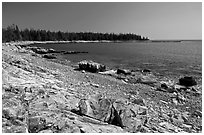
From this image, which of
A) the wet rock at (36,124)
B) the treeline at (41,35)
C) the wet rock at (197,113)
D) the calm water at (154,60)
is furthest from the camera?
the treeline at (41,35)

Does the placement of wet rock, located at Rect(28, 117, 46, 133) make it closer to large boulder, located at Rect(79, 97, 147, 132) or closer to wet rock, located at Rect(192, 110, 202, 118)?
large boulder, located at Rect(79, 97, 147, 132)

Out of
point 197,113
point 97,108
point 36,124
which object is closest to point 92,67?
point 197,113

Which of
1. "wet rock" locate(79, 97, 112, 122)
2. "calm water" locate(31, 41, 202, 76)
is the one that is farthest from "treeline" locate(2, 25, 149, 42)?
"wet rock" locate(79, 97, 112, 122)

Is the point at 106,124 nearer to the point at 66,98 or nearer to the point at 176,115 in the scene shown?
the point at 66,98

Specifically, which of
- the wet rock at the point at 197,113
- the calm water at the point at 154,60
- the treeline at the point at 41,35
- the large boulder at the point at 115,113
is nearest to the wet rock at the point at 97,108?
the large boulder at the point at 115,113

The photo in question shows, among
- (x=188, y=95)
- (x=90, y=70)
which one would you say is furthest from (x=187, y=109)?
(x=90, y=70)

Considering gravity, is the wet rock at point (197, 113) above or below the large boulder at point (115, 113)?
below

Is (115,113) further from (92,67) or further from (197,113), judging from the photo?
(92,67)

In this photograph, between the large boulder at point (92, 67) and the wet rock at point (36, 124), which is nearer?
the wet rock at point (36, 124)

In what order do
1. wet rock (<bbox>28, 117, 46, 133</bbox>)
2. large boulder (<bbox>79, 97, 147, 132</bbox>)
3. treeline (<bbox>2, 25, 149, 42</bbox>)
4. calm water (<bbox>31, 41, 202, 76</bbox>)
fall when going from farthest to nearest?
treeline (<bbox>2, 25, 149, 42</bbox>), calm water (<bbox>31, 41, 202, 76</bbox>), large boulder (<bbox>79, 97, 147, 132</bbox>), wet rock (<bbox>28, 117, 46, 133</bbox>)

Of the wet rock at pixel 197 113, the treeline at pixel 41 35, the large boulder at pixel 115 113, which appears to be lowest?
the wet rock at pixel 197 113

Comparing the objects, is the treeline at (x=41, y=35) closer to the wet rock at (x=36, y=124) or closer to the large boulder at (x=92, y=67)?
the large boulder at (x=92, y=67)

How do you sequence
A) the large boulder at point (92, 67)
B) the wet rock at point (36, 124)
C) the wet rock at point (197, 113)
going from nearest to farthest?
1. the wet rock at point (36, 124)
2. the wet rock at point (197, 113)
3. the large boulder at point (92, 67)

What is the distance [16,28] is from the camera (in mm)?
134875
